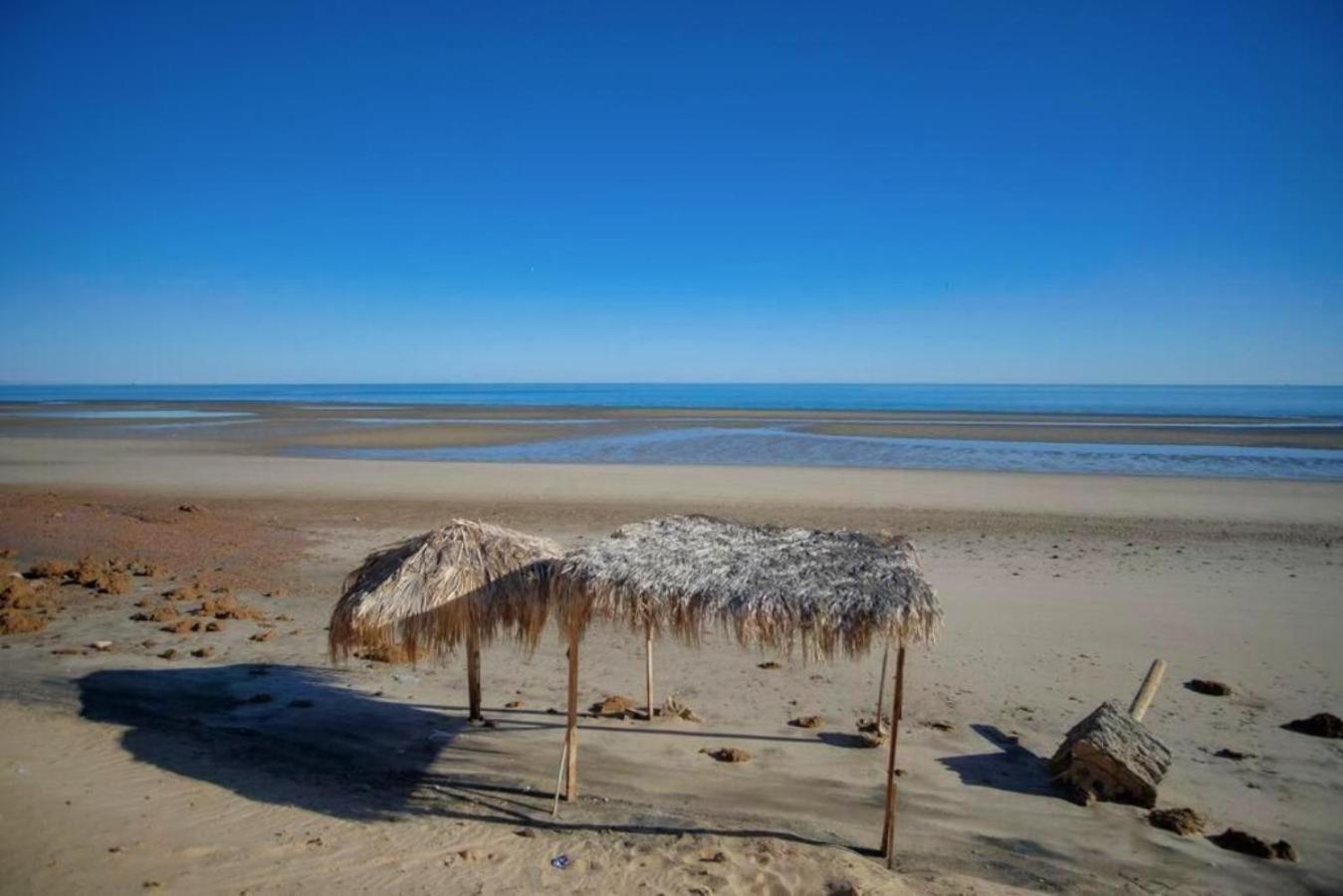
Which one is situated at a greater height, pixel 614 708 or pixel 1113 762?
pixel 1113 762

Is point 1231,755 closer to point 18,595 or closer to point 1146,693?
point 1146,693

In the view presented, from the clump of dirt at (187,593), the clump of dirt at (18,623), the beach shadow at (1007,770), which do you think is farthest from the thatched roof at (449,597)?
the clump of dirt at (187,593)

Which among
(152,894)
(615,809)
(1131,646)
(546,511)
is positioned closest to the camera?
(152,894)

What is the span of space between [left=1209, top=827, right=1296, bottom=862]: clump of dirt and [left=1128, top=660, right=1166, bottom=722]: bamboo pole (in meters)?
1.52

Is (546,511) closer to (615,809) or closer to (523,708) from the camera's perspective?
(523,708)

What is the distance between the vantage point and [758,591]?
19.0ft

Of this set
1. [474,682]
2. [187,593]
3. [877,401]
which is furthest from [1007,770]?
[877,401]

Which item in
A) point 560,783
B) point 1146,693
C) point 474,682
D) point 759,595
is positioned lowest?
point 560,783

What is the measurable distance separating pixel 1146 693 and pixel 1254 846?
219cm

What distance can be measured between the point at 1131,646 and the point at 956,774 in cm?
464

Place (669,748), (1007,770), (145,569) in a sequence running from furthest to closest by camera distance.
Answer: (145,569)
(669,748)
(1007,770)

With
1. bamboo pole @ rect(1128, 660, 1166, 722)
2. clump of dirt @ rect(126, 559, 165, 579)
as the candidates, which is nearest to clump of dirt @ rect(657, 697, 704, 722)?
bamboo pole @ rect(1128, 660, 1166, 722)

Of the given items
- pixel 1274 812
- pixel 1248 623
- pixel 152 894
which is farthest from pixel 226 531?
pixel 1248 623

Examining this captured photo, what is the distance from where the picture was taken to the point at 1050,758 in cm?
688
